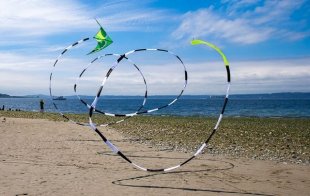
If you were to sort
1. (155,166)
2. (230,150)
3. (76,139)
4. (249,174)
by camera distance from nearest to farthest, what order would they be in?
(249,174), (155,166), (230,150), (76,139)

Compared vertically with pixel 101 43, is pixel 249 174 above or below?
below

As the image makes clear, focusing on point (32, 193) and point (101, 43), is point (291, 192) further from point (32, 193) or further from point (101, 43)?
point (101, 43)

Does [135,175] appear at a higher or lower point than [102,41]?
lower

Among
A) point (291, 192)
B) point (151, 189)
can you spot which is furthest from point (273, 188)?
point (151, 189)

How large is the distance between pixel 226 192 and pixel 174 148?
9018 millimetres

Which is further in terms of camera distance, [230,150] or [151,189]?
[230,150]

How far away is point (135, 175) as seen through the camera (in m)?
12.7

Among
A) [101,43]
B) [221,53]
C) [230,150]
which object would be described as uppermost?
[101,43]

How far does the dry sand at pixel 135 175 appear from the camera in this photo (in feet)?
35.1

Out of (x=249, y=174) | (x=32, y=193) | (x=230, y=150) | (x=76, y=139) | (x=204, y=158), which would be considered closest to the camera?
(x=32, y=193)

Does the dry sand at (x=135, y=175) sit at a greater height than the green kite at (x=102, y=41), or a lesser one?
lesser

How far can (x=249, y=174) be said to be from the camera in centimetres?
1294

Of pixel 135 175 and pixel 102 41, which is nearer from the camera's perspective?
pixel 135 175

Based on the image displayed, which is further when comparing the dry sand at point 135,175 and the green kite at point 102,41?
the green kite at point 102,41
